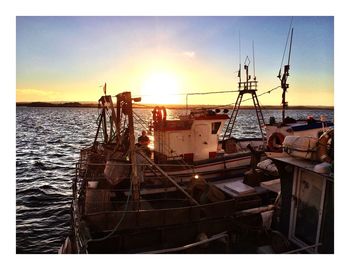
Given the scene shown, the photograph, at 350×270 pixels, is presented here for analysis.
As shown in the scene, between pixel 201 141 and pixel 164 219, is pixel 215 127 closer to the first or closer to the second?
pixel 201 141

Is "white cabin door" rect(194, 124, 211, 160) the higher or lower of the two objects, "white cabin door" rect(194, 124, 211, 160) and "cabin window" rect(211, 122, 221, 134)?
the lower

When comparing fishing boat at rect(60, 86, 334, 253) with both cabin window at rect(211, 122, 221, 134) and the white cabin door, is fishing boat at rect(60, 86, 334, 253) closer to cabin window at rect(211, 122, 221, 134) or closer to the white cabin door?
the white cabin door

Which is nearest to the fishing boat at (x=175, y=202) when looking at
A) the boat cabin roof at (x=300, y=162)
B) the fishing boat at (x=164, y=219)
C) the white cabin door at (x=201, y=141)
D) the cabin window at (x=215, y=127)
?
the fishing boat at (x=164, y=219)

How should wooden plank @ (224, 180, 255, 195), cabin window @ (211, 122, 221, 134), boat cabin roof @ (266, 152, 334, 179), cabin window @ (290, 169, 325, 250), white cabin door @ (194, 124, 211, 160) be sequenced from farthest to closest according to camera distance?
cabin window @ (211, 122, 221, 134)
white cabin door @ (194, 124, 211, 160)
wooden plank @ (224, 180, 255, 195)
cabin window @ (290, 169, 325, 250)
boat cabin roof @ (266, 152, 334, 179)

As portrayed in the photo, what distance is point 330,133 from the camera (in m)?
6.46

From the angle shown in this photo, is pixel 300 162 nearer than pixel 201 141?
Yes

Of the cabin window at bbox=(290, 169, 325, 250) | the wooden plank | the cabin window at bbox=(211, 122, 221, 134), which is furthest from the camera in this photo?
the cabin window at bbox=(211, 122, 221, 134)

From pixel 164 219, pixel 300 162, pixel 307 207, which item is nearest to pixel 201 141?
pixel 164 219

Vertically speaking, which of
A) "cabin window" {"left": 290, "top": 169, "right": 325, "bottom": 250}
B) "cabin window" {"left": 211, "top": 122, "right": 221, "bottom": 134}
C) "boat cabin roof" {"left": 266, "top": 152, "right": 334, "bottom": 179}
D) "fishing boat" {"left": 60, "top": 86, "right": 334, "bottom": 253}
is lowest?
"fishing boat" {"left": 60, "top": 86, "right": 334, "bottom": 253}

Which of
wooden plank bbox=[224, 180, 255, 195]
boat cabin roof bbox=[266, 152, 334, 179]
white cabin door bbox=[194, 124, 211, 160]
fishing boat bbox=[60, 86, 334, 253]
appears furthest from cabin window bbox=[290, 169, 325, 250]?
white cabin door bbox=[194, 124, 211, 160]

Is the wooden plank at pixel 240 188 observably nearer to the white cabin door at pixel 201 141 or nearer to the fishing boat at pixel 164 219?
the fishing boat at pixel 164 219
